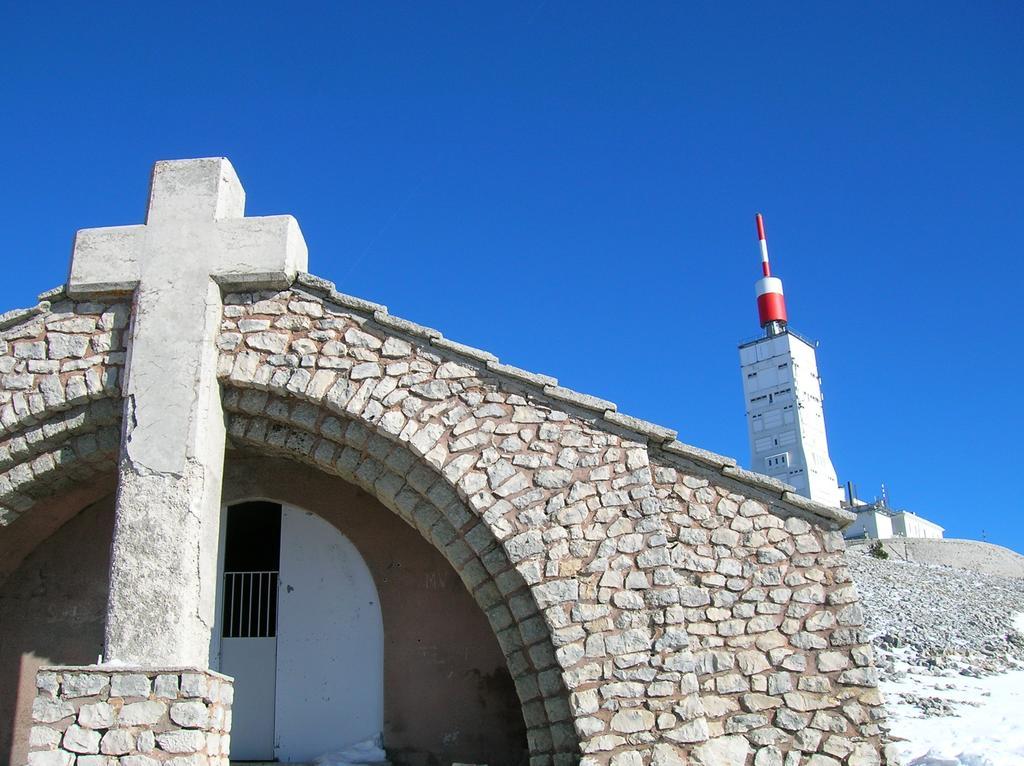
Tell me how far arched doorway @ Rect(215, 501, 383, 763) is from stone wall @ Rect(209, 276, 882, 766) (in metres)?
1.87

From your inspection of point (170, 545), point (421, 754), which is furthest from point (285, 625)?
point (170, 545)

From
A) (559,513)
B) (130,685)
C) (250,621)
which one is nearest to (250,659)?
(250,621)

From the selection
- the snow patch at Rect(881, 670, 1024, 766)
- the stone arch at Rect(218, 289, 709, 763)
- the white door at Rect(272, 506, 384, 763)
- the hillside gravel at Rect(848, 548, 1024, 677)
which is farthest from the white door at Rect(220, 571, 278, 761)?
the hillside gravel at Rect(848, 548, 1024, 677)

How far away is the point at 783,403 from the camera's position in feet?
199

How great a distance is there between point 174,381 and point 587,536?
11.7ft

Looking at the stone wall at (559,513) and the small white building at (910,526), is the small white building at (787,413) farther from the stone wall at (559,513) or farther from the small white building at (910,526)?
the stone wall at (559,513)

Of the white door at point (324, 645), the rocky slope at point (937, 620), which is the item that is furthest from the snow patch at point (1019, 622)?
the white door at point (324, 645)

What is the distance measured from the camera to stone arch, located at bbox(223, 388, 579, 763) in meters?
7.21

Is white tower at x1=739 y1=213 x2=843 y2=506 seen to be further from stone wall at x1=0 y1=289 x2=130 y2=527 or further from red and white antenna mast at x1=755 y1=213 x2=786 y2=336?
stone wall at x1=0 y1=289 x2=130 y2=527

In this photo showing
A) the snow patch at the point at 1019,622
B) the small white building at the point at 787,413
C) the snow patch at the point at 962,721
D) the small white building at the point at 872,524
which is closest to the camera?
the snow patch at the point at 962,721

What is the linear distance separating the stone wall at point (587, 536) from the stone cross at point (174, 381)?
331 mm

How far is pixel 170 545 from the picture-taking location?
7.13m

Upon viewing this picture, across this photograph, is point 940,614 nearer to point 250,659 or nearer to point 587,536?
point 587,536

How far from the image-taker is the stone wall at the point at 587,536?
7.07m
